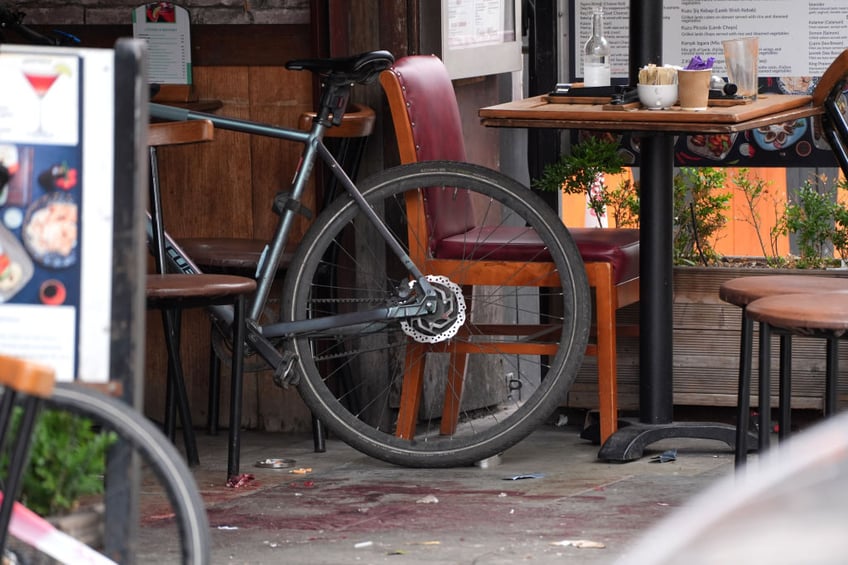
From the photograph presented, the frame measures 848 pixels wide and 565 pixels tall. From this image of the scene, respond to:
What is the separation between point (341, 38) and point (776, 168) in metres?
1.59

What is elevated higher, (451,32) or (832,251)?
(451,32)

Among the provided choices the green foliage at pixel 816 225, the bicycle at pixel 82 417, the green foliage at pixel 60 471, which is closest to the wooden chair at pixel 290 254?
the green foliage at pixel 816 225

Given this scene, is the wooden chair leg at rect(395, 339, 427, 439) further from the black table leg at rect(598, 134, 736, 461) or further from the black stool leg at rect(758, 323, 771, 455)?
the black stool leg at rect(758, 323, 771, 455)

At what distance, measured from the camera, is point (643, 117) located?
4363mm

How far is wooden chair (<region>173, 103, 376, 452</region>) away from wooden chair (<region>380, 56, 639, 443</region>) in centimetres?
20

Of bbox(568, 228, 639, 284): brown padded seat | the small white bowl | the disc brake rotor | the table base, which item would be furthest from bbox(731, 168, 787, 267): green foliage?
the disc brake rotor

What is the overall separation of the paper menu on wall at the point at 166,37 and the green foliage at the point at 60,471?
272cm

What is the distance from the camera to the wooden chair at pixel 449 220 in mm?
4746

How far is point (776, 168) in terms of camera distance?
17.9 feet

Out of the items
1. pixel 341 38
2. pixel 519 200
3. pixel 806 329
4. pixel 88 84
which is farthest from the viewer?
pixel 341 38

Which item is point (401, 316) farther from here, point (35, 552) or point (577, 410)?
point (35, 552)

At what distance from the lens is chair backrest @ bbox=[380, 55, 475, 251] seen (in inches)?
186

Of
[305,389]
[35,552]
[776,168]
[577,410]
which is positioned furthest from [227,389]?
[35,552]

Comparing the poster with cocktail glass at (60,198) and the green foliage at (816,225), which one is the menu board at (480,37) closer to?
the green foliage at (816,225)
